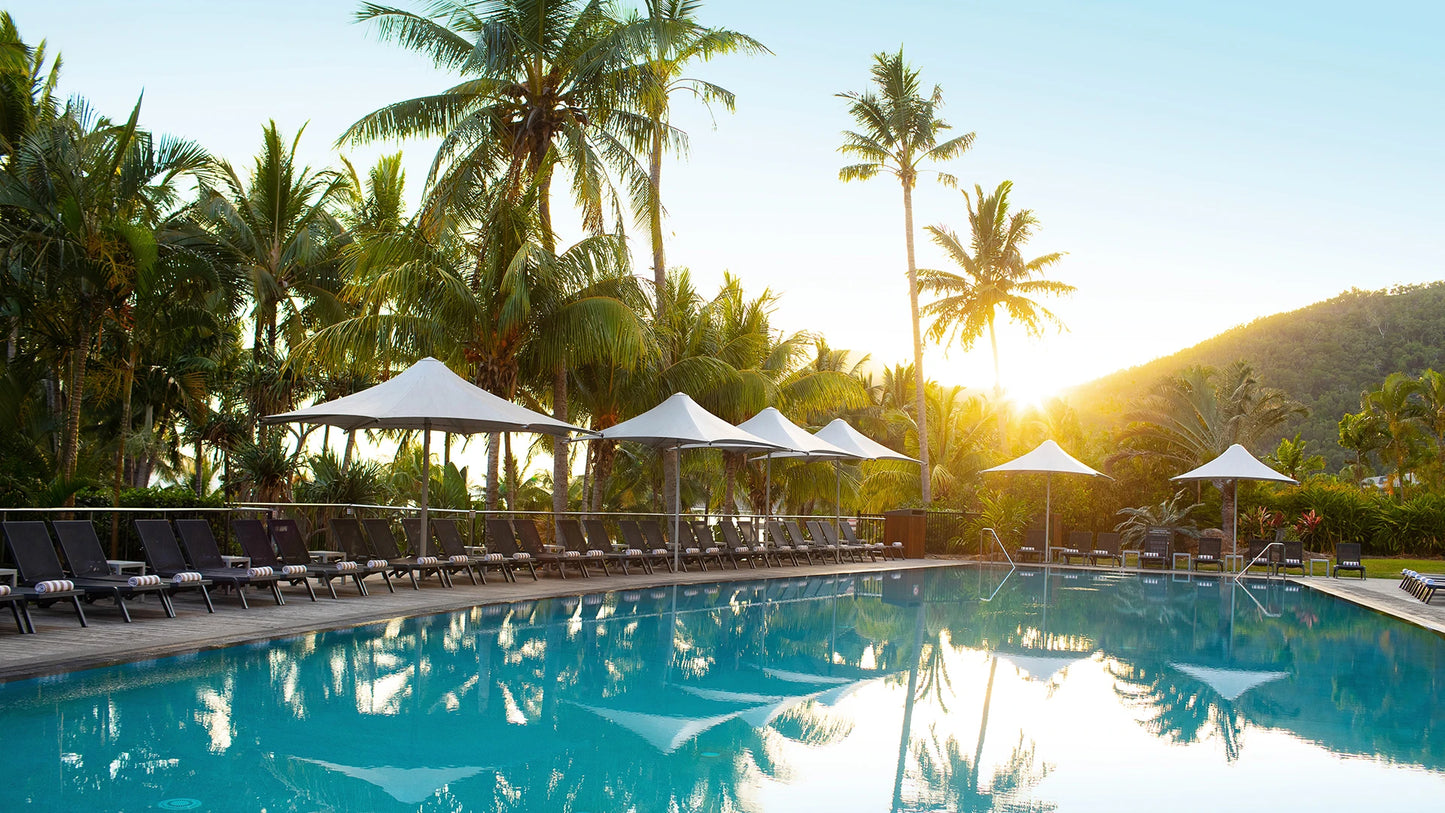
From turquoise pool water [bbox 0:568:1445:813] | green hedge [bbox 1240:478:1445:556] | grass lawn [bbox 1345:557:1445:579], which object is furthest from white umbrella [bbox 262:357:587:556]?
green hedge [bbox 1240:478:1445:556]

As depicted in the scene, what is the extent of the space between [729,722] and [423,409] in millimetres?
6905

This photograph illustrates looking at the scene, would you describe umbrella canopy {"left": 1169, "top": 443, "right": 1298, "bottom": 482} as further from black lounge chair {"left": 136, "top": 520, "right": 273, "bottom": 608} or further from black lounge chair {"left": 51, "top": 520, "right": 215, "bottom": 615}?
black lounge chair {"left": 51, "top": 520, "right": 215, "bottom": 615}

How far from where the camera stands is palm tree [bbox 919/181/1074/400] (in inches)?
1247

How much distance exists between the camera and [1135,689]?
8219mm

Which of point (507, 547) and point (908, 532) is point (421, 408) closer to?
point (507, 547)

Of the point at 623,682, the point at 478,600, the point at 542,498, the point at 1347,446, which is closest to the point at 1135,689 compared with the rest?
the point at 623,682

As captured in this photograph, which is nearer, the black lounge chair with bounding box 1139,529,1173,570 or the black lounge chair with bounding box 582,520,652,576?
the black lounge chair with bounding box 582,520,652,576

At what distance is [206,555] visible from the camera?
1019cm

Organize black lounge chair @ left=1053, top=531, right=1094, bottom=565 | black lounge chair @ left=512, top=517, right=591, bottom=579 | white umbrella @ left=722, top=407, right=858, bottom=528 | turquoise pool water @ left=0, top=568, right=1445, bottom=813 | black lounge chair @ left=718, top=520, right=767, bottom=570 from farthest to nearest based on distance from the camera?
1. black lounge chair @ left=1053, top=531, right=1094, bottom=565
2. white umbrella @ left=722, top=407, right=858, bottom=528
3. black lounge chair @ left=718, top=520, right=767, bottom=570
4. black lounge chair @ left=512, top=517, right=591, bottom=579
5. turquoise pool water @ left=0, top=568, right=1445, bottom=813

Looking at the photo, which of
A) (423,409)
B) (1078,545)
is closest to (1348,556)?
(1078,545)

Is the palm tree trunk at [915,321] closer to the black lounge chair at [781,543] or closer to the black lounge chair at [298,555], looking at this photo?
the black lounge chair at [781,543]

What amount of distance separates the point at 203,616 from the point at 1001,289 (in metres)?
26.6

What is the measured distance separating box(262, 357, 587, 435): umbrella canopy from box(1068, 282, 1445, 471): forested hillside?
140ft

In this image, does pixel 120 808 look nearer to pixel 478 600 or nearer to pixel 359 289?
pixel 478 600
